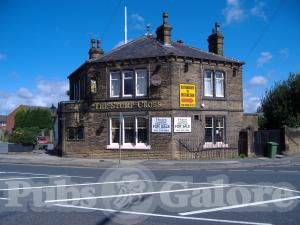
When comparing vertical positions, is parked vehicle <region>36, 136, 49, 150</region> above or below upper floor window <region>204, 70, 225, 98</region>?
below

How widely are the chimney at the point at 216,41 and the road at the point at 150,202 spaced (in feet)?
55.5

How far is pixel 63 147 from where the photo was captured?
27.1 meters

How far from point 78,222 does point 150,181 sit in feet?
21.9

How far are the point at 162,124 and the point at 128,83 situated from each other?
12.3 ft

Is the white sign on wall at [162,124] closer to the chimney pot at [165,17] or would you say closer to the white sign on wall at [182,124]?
the white sign on wall at [182,124]

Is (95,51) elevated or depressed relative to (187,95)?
elevated

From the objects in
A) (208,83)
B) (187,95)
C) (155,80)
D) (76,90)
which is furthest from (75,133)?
(208,83)

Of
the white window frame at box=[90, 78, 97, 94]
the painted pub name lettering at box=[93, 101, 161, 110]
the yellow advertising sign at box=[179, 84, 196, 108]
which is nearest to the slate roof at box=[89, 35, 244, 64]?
the white window frame at box=[90, 78, 97, 94]

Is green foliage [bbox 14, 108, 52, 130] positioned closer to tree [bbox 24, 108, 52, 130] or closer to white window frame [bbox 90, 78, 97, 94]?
tree [bbox 24, 108, 52, 130]

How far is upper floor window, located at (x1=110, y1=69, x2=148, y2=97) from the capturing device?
2577 centimetres

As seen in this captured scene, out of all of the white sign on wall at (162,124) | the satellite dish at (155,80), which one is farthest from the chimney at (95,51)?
the white sign on wall at (162,124)

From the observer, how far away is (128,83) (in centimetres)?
2614

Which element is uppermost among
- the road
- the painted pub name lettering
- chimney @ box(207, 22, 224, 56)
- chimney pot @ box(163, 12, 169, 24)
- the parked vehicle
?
chimney pot @ box(163, 12, 169, 24)

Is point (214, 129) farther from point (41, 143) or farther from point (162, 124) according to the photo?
point (41, 143)
